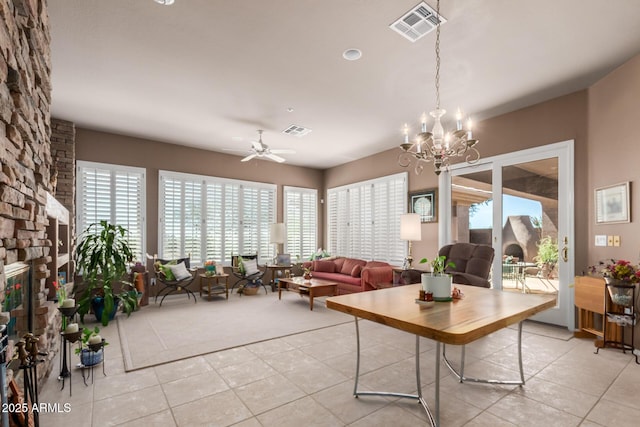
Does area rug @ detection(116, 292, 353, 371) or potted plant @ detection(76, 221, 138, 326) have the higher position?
potted plant @ detection(76, 221, 138, 326)

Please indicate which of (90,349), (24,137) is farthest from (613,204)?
(90,349)

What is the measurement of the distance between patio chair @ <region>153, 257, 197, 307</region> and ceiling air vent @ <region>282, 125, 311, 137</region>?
2.98m

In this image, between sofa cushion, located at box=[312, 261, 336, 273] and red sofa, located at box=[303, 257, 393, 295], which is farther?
sofa cushion, located at box=[312, 261, 336, 273]

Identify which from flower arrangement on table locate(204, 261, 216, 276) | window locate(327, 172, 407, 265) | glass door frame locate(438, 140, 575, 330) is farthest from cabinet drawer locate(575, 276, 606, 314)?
flower arrangement on table locate(204, 261, 216, 276)

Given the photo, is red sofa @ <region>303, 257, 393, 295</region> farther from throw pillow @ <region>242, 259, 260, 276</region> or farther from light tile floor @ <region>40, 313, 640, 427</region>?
light tile floor @ <region>40, 313, 640, 427</region>

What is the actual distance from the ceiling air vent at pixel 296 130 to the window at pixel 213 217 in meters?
2.08

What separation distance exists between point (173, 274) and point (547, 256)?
564 cm

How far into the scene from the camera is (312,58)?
335 centimetres

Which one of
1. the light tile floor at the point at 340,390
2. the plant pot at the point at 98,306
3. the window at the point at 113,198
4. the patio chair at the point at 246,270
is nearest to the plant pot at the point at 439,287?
the light tile floor at the point at 340,390

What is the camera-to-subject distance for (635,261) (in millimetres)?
3328

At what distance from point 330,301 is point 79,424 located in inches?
69.0

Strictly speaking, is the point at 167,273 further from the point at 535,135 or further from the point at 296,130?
the point at 535,135

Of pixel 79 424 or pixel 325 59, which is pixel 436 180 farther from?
pixel 79 424

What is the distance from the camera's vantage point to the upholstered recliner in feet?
13.5
